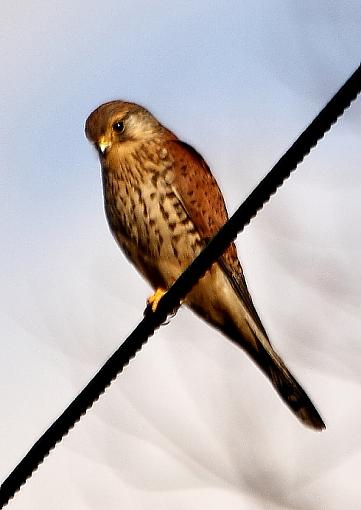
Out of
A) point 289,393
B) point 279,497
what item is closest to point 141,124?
point 289,393

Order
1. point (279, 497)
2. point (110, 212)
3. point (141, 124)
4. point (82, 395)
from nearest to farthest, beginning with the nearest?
point (82, 395), point (110, 212), point (141, 124), point (279, 497)

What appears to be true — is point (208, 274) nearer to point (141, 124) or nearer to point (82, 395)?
point (141, 124)

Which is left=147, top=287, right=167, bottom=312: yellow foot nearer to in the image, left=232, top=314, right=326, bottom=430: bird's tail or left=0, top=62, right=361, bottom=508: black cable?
left=232, top=314, right=326, bottom=430: bird's tail

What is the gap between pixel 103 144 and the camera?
5496 millimetres

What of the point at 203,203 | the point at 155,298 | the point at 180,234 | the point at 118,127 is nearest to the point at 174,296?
the point at 155,298

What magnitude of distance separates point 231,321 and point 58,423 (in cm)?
218

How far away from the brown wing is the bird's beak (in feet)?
1.03

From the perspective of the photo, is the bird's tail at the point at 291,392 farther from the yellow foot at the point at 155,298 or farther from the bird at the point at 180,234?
the yellow foot at the point at 155,298

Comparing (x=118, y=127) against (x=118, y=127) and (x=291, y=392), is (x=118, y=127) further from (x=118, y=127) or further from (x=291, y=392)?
(x=291, y=392)

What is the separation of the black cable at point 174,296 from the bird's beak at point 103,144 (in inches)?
92.3

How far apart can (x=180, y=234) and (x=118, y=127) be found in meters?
0.84

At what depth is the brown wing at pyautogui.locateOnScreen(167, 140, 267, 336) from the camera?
5.17m

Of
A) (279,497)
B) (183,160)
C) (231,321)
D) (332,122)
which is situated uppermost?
(332,122)

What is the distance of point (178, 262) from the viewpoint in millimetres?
5074
